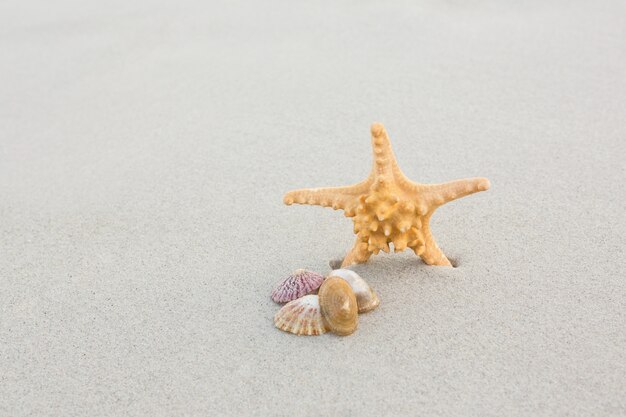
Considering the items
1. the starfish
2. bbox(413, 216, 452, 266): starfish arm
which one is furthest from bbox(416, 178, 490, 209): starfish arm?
bbox(413, 216, 452, 266): starfish arm

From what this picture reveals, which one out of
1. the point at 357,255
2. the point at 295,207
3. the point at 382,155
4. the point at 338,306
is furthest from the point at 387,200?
the point at 295,207

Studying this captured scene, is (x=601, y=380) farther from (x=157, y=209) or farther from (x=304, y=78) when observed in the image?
(x=304, y=78)

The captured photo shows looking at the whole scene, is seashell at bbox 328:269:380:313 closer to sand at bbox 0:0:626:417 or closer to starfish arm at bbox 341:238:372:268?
sand at bbox 0:0:626:417

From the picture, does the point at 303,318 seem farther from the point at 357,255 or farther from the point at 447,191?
the point at 447,191

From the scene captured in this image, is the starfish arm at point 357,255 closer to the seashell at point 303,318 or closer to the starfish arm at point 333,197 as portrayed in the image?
the starfish arm at point 333,197

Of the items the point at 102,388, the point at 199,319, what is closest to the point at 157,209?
the point at 199,319

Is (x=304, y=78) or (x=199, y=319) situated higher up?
(x=304, y=78)
